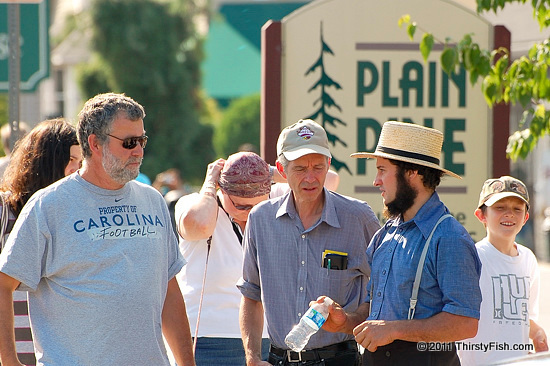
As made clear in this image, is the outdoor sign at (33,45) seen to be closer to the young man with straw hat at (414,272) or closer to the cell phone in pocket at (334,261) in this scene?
the cell phone in pocket at (334,261)

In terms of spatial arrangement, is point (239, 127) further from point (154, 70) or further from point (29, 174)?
point (29, 174)

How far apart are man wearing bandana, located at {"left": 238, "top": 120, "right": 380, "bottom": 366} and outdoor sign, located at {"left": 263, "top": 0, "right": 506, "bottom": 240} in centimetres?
187

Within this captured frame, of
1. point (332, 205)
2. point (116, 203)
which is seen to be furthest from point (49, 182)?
point (332, 205)

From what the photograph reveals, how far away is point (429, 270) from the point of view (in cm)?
358

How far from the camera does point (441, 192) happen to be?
20.1ft

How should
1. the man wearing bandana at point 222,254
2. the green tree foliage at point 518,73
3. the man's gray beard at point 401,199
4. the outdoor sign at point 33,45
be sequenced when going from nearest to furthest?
1. the man's gray beard at point 401,199
2. the man wearing bandana at point 222,254
3. the green tree foliage at point 518,73
4. the outdoor sign at point 33,45

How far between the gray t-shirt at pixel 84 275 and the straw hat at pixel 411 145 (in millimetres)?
1103

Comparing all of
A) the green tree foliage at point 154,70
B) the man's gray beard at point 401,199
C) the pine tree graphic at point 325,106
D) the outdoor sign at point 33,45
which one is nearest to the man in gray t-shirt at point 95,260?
the man's gray beard at point 401,199

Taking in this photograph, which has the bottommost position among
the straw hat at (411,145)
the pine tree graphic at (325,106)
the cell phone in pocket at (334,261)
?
the cell phone in pocket at (334,261)

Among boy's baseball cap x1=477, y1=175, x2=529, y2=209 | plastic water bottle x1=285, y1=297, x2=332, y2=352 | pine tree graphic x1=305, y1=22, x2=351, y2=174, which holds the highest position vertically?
pine tree graphic x1=305, y1=22, x2=351, y2=174

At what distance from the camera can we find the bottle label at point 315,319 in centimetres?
361

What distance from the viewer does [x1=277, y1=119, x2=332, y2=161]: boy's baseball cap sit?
404 cm

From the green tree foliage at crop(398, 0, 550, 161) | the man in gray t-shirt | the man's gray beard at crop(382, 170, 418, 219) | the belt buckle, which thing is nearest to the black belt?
the belt buckle

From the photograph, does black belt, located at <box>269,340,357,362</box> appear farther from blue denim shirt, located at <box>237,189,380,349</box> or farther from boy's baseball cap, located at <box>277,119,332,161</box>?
boy's baseball cap, located at <box>277,119,332,161</box>
